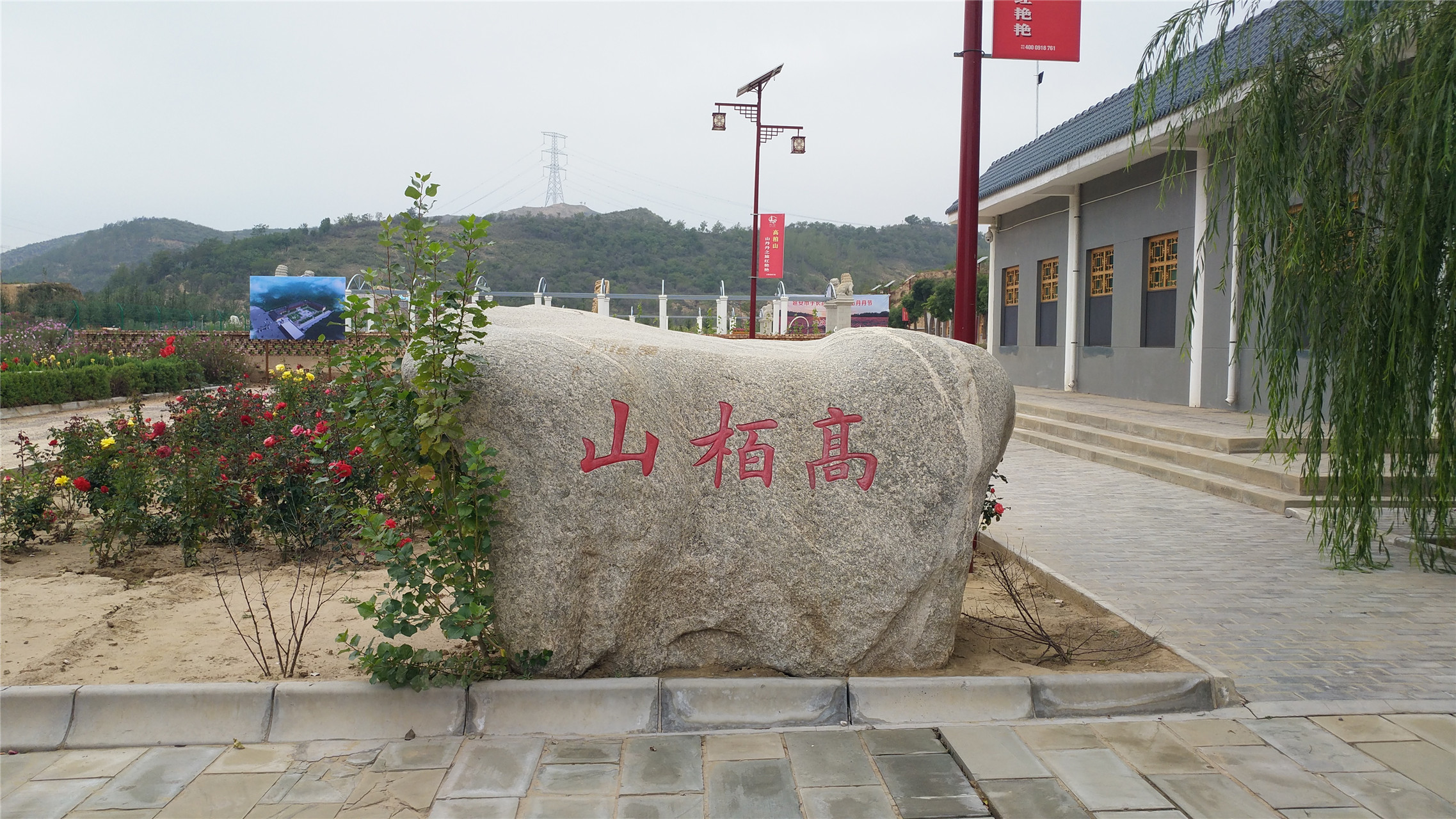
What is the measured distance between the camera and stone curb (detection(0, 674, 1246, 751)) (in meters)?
3.46

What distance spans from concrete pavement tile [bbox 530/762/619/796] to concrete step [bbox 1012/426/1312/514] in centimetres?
695

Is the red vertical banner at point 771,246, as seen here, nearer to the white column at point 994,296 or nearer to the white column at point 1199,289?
the white column at point 994,296

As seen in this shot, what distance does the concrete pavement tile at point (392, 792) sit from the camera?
2930mm

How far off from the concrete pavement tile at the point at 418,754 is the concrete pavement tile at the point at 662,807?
73cm

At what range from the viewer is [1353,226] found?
539 centimetres

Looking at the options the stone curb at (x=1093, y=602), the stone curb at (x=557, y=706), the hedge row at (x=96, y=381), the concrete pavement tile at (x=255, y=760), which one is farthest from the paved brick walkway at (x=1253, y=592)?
the hedge row at (x=96, y=381)

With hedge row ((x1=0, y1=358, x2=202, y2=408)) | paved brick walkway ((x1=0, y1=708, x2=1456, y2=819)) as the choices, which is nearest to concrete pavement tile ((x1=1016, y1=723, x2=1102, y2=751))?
paved brick walkway ((x1=0, y1=708, x2=1456, y2=819))

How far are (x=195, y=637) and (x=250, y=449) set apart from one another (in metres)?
2.30

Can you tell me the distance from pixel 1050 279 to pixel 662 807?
17182 mm

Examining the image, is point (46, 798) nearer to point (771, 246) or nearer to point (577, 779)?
point (577, 779)

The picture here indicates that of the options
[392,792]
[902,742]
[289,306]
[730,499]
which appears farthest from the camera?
[289,306]

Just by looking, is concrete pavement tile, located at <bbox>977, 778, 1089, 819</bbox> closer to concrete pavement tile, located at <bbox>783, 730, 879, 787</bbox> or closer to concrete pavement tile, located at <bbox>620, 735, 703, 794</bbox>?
concrete pavement tile, located at <bbox>783, 730, 879, 787</bbox>

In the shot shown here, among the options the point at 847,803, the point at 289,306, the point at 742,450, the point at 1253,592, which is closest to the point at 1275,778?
the point at 847,803

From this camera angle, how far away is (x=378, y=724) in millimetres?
3502
